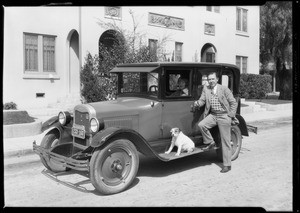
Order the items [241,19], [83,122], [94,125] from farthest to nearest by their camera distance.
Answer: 1. [241,19]
2. [83,122]
3. [94,125]

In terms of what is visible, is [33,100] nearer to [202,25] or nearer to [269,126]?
[269,126]

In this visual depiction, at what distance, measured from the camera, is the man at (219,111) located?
242 inches

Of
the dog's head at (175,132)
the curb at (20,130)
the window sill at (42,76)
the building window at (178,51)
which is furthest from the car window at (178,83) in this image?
the building window at (178,51)

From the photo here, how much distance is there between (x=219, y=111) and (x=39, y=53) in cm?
954

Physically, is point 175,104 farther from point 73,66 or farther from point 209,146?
point 73,66

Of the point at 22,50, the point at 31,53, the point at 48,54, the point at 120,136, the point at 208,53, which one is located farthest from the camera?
the point at 208,53

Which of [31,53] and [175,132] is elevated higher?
[31,53]

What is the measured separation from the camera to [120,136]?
5168 millimetres

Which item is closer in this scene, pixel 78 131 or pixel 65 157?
pixel 65 157

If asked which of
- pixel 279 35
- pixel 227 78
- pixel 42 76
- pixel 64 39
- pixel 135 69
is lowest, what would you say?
pixel 227 78

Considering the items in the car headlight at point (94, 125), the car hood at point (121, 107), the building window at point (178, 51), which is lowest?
the car headlight at point (94, 125)

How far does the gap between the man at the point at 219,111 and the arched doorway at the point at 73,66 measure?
937 cm

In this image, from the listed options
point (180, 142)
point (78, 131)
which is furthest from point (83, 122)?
Result: point (180, 142)

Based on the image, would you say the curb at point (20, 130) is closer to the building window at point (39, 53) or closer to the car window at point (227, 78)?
the building window at point (39, 53)
